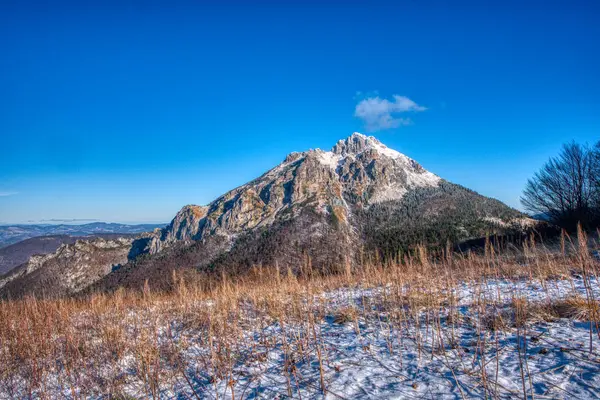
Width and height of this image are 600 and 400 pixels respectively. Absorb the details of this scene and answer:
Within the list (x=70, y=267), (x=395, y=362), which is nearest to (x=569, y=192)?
(x=395, y=362)

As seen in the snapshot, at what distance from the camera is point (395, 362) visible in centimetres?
384

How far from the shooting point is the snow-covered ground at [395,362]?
308 centimetres

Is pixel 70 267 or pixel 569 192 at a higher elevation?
pixel 569 192

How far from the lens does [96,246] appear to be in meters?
195

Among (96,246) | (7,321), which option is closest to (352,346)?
(7,321)

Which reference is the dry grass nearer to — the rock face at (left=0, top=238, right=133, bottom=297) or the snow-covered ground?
the snow-covered ground

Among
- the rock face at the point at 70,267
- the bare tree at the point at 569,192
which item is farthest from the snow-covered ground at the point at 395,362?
the rock face at the point at 70,267

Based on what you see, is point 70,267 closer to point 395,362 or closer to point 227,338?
point 227,338

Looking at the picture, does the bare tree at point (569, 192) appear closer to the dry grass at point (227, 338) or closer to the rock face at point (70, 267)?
the dry grass at point (227, 338)

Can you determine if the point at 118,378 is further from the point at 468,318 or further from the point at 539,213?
the point at 539,213

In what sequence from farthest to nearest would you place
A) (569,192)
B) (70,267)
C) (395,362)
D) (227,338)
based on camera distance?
(70,267) < (569,192) < (227,338) < (395,362)

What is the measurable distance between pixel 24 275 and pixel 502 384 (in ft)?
794

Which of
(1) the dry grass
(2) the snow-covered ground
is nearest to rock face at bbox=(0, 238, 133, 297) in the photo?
(1) the dry grass

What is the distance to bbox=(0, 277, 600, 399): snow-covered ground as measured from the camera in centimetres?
308
